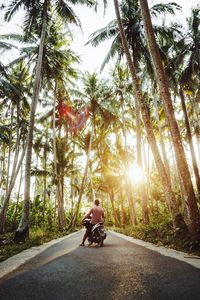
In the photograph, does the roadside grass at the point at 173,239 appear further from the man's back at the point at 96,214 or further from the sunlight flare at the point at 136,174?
the sunlight flare at the point at 136,174

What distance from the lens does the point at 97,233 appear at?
26.2ft

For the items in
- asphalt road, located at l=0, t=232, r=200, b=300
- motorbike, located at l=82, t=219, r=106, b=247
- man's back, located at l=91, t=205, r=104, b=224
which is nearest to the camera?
asphalt road, located at l=0, t=232, r=200, b=300

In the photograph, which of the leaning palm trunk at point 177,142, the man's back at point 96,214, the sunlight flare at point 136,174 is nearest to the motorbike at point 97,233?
the man's back at point 96,214

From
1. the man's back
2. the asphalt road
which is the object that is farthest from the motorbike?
the asphalt road

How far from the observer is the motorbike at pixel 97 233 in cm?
786

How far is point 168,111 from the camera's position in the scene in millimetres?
7230

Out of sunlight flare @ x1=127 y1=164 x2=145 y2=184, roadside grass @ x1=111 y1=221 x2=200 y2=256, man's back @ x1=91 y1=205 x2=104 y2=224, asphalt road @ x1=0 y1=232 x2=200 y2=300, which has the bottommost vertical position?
asphalt road @ x1=0 y1=232 x2=200 y2=300

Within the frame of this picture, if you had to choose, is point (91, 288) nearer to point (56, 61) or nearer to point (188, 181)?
point (188, 181)

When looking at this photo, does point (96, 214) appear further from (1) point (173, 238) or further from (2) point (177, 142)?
(2) point (177, 142)

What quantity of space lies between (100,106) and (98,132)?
4303 mm

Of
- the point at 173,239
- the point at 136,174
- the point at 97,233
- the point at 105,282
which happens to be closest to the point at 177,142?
the point at 173,239

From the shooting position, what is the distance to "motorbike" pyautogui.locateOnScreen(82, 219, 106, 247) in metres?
7.86

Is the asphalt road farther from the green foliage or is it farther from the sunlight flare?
the sunlight flare

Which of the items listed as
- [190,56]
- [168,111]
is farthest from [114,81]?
[168,111]
